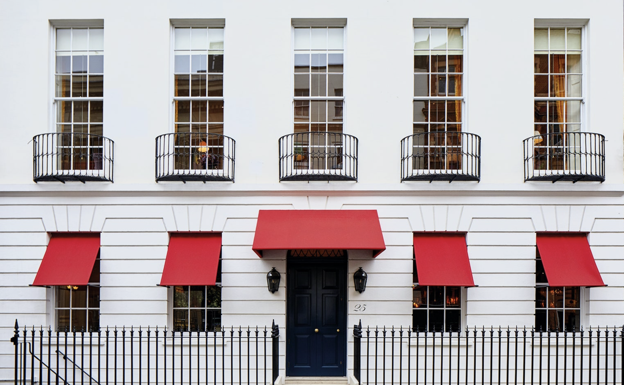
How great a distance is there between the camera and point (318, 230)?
10297 millimetres

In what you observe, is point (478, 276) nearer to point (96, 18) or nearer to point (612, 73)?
point (612, 73)

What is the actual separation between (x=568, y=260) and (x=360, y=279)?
4.30 metres

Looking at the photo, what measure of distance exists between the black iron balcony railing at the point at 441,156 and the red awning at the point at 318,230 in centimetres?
130

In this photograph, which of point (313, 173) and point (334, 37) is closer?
point (313, 173)

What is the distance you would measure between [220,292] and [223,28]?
5692mm

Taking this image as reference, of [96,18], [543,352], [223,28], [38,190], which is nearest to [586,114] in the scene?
[543,352]

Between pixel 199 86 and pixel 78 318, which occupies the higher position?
pixel 199 86

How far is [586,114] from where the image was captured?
11195 mm

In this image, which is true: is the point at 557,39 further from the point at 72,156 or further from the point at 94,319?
the point at 94,319

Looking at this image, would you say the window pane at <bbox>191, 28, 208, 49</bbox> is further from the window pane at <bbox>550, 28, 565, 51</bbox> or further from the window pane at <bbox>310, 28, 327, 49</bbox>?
the window pane at <bbox>550, 28, 565, 51</bbox>

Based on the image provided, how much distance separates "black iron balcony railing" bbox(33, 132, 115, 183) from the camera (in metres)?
11.0

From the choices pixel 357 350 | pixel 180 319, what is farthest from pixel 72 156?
pixel 357 350

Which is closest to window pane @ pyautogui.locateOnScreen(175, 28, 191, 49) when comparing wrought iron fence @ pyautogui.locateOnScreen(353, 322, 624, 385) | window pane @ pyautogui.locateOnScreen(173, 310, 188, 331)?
window pane @ pyautogui.locateOnScreen(173, 310, 188, 331)

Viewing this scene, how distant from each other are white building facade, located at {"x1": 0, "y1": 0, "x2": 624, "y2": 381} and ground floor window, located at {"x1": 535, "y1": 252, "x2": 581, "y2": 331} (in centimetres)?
4
